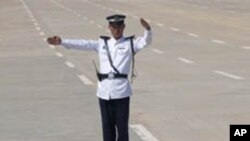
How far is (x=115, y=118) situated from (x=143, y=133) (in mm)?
3434

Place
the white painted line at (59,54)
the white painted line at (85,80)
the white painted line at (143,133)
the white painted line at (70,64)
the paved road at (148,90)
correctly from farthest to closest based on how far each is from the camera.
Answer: the white painted line at (59,54) → the white painted line at (70,64) → the white painted line at (85,80) → the paved road at (148,90) → the white painted line at (143,133)

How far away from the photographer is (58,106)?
15.2 meters

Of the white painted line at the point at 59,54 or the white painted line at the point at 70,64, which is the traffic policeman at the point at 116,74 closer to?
the white painted line at the point at 70,64

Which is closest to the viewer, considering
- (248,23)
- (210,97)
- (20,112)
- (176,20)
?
(20,112)

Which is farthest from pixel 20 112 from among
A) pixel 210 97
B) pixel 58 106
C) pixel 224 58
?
pixel 224 58

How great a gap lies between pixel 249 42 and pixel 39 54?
7.64 meters

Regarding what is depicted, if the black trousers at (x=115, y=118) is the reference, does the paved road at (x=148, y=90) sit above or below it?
below

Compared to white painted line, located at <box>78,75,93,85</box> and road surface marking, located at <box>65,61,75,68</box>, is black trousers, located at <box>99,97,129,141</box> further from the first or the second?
road surface marking, located at <box>65,61,75,68</box>

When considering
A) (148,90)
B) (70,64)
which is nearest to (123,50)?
(148,90)

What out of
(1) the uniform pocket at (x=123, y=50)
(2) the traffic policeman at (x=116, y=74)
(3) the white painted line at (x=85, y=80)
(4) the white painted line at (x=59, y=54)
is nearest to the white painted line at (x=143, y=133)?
(2) the traffic policeman at (x=116, y=74)

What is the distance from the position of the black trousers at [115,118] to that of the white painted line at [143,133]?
2.83m

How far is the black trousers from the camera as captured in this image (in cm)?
862

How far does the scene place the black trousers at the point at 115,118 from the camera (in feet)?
28.3

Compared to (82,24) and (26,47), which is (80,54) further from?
(82,24)
